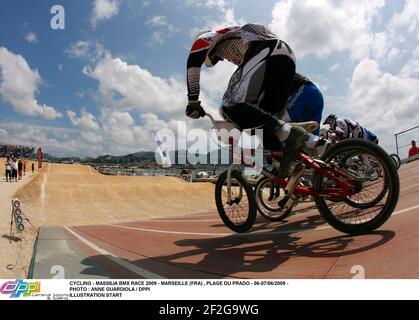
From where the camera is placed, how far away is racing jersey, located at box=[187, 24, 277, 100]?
331cm

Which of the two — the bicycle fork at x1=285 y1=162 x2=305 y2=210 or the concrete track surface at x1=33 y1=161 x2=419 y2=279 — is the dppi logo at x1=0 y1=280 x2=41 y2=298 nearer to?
the concrete track surface at x1=33 y1=161 x2=419 y2=279

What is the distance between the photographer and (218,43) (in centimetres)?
348

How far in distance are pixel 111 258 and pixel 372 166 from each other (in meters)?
2.72

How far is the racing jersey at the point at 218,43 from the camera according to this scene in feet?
10.9

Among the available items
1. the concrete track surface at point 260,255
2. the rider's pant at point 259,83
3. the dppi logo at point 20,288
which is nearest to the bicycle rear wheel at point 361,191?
the concrete track surface at point 260,255

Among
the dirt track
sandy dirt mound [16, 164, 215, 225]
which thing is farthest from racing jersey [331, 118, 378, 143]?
sandy dirt mound [16, 164, 215, 225]

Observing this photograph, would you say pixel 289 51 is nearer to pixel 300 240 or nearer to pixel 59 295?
pixel 300 240

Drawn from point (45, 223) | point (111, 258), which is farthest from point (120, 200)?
point (111, 258)

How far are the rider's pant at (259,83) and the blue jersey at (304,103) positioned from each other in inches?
53.9

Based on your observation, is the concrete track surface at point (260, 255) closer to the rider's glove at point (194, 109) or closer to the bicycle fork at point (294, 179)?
the bicycle fork at point (294, 179)

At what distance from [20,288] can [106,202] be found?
12416 millimetres

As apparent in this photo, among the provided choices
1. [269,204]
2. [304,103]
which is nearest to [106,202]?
[269,204]

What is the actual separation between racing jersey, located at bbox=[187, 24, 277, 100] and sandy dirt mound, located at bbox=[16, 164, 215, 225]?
787 cm

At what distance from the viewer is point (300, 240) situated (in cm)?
325
